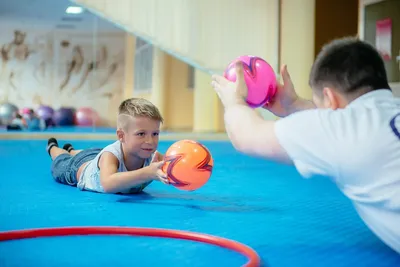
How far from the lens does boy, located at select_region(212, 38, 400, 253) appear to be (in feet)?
3.92

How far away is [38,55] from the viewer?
491 inches

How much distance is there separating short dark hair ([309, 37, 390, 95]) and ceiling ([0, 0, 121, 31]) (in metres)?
8.89

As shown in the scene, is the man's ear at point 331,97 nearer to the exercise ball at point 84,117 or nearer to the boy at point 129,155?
the boy at point 129,155

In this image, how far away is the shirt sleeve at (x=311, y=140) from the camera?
121 centimetres

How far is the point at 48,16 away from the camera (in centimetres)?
1122

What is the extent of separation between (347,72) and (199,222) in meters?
0.76

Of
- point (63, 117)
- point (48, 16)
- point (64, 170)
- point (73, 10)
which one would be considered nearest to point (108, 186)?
point (64, 170)

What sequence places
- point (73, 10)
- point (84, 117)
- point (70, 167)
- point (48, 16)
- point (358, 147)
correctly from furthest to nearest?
point (84, 117)
point (48, 16)
point (73, 10)
point (70, 167)
point (358, 147)

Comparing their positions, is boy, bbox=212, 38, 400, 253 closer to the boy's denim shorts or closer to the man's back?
the man's back

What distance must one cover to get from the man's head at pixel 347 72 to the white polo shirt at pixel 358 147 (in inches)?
1.4

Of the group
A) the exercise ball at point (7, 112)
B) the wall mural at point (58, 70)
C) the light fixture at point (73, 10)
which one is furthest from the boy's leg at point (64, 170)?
the wall mural at point (58, 70)

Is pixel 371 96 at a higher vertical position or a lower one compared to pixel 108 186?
higher

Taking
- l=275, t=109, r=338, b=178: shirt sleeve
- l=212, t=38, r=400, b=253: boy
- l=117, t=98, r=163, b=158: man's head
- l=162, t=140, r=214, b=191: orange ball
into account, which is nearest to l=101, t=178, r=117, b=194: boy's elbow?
l=117, t=98, r=163, b=158: man's head

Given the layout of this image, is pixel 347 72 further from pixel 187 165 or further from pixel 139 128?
pixel 139 128
